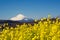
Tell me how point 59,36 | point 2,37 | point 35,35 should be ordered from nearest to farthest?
point 59,36, point 35,35, point 2,37

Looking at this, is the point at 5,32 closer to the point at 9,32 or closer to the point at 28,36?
the point at 9,32

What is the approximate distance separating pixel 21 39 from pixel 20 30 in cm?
92

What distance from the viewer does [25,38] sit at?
7.17 meters

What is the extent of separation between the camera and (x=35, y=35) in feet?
24.0

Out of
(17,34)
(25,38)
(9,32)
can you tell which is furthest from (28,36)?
(9,32)

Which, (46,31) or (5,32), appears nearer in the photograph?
(46,31)

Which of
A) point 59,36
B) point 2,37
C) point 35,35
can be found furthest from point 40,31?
point 2,37

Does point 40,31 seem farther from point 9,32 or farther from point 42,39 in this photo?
point 9,32

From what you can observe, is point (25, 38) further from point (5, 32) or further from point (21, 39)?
point (5, 32)

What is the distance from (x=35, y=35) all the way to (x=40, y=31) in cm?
18

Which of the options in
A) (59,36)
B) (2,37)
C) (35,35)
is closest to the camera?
(59,36)

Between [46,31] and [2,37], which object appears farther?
[2,37]

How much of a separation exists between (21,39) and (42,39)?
1.87 ft

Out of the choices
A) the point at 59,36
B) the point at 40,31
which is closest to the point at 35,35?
the point at 40,31
